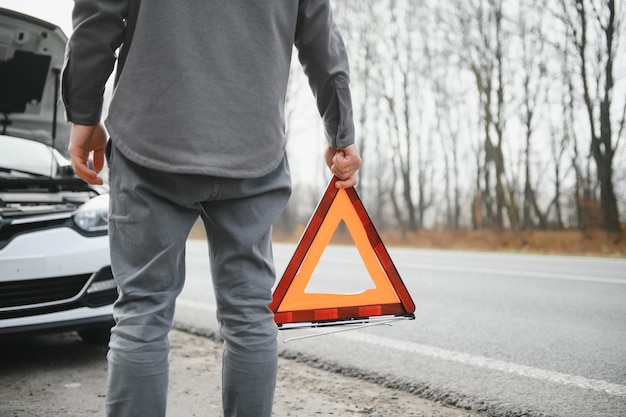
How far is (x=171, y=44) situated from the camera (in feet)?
5.10

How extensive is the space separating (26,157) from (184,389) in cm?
209

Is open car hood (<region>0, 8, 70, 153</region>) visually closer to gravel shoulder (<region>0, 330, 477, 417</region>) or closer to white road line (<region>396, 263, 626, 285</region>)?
gravel shoulder (<region>0, 330, 477, 417</region>)

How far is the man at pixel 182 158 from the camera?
155 centimetres

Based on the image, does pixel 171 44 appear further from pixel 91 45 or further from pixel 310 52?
pixel 310 52

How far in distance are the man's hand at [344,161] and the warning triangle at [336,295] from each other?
0.60 feet

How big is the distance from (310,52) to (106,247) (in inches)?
79.9

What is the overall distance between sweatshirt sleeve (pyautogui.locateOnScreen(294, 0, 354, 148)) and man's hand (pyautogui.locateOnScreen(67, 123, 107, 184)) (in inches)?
A: 27.9

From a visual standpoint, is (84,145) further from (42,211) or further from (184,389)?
(42,211)

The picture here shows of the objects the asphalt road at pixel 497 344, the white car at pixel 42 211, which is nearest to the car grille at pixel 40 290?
the white car at pixel 42 211

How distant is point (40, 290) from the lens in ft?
10.3

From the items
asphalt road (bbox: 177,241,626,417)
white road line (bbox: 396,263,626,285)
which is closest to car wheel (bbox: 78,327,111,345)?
asphalt road (bbox: 177,241,626,417)

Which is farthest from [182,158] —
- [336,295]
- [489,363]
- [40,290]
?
[489,363]

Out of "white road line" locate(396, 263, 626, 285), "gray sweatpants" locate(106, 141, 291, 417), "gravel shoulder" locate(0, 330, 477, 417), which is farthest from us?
"white road line" locate(396, 263, 626, 285)

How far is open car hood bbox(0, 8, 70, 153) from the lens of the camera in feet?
12.7
